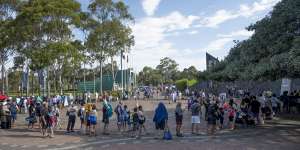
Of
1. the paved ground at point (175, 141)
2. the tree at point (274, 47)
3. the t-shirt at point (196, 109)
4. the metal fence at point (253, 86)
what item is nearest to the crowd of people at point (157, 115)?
the t-shirt at point (196, 109)

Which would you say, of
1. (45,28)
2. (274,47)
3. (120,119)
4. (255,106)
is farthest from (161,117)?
(45,28)

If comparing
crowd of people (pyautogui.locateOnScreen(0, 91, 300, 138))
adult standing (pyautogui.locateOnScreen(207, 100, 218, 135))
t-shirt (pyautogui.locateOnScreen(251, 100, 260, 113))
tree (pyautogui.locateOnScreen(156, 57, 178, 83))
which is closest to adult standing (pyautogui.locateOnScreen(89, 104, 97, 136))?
crowd of people (pyautogui.locateOnScreen(0, 91, 300, 138))

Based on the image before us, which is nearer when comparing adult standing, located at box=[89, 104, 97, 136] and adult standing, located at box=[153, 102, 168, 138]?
adult standing, located at box=[153, 102, 168, 138]

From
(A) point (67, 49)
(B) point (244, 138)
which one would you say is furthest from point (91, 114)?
(A) point (67, 49)

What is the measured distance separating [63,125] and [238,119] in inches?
391

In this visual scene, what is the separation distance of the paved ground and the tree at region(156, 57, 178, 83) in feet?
303

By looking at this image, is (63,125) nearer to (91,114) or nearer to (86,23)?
(91,114)

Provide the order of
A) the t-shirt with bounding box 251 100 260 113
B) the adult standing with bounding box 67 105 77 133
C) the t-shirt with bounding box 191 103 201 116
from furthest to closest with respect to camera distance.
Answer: the t-shirt with bounding box 251 100 260 113 < the adult standing with bounding box 67 105 77 133 < the t-shirt with bounding box 191 103 201 116

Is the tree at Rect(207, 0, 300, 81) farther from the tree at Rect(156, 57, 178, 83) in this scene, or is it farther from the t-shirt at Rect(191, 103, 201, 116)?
the tree at Rect(156, 57, 178, 83)

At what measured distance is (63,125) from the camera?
75.5ft

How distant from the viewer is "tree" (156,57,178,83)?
369ft

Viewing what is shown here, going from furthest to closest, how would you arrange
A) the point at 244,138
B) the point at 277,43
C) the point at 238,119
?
the point at 238,119
the point at 277,43
the point at 244,138

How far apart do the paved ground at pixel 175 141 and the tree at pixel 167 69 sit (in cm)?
9245

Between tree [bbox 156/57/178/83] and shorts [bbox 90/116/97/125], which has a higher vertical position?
tree [bbox 156/57/178/83]
